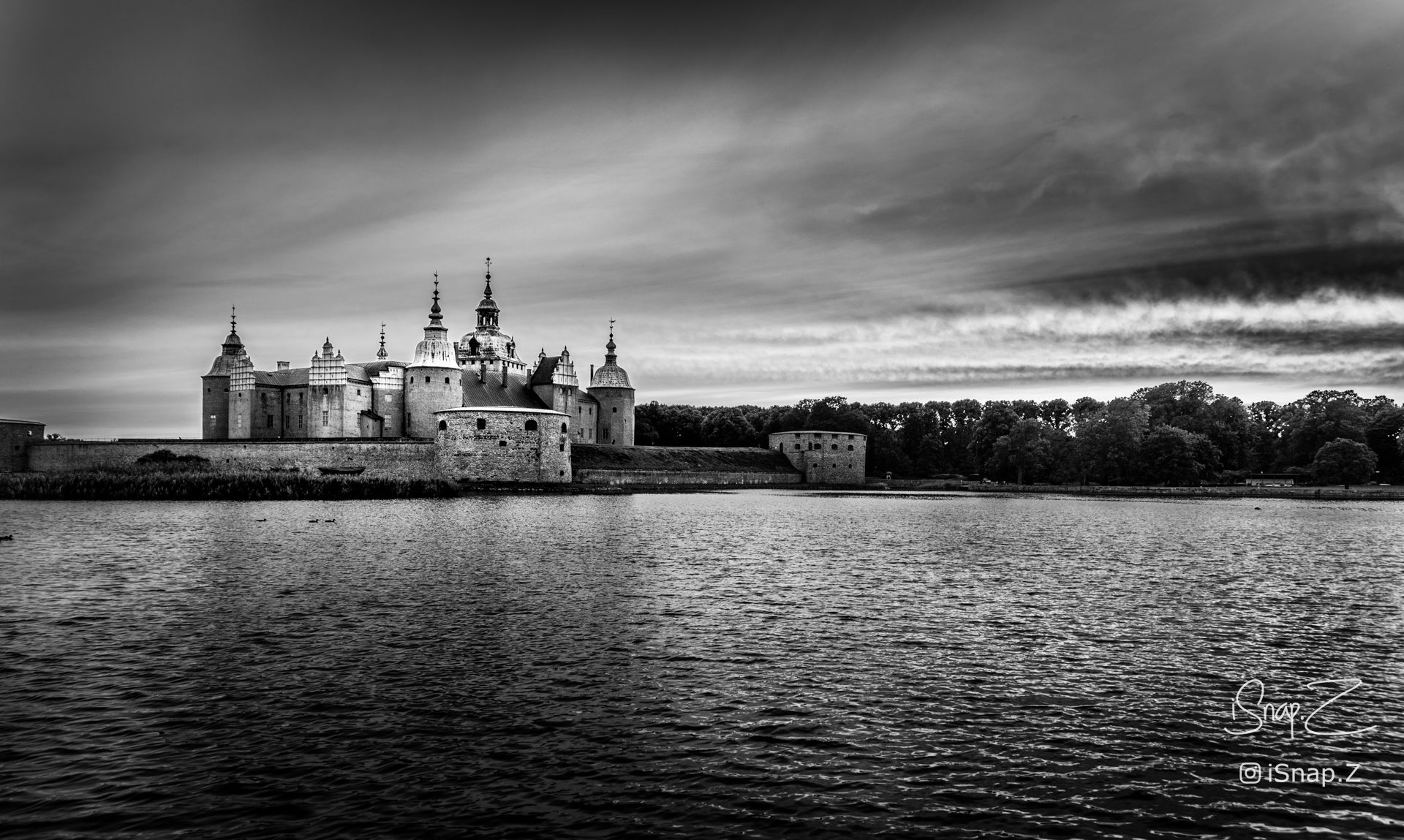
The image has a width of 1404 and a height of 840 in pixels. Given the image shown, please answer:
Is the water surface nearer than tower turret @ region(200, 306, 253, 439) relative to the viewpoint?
Yes

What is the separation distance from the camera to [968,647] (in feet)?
36.0

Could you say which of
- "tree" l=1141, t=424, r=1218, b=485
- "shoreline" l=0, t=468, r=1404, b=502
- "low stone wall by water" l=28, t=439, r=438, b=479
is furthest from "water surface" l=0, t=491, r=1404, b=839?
"tree" l=1141, t=424, r=1218, b=485

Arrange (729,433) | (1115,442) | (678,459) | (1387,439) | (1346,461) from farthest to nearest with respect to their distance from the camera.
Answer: (729,433) < (1387,439) < (1115,442) < (1346,461) < (678,459)

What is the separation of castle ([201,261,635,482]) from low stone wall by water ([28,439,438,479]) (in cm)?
194

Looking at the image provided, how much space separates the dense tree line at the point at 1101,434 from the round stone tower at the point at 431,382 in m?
24.0

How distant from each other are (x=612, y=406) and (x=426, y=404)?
16.3 m

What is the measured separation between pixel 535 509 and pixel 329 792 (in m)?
30.8

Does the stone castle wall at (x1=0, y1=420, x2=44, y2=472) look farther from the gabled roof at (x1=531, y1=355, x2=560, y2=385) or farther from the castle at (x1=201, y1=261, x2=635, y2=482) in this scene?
the gabled roof at (x1=531, y1=355, x2=560, y2=385)

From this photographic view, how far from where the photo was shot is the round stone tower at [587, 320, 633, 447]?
70.8 metres

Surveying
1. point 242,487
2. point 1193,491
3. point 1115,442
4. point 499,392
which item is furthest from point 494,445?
point 1193,491

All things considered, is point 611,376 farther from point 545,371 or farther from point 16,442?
point 16,442

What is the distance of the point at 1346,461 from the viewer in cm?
6812

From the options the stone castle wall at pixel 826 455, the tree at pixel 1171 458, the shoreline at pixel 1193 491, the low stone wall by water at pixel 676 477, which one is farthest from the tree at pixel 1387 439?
the low stone wall by water at pixel 676 477

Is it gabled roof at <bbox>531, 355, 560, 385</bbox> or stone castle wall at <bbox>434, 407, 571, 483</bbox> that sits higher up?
gabled roof at <bbox>531, 355, 560, 385</bbox>
